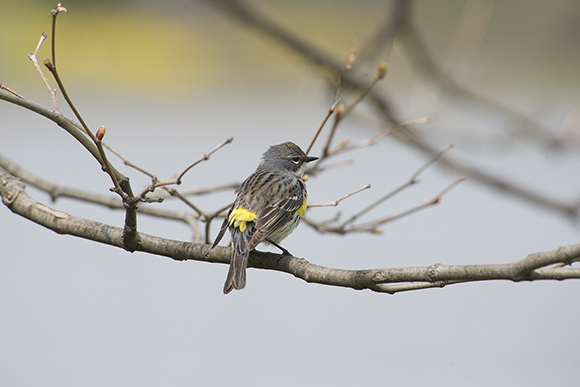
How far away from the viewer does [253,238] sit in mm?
4043

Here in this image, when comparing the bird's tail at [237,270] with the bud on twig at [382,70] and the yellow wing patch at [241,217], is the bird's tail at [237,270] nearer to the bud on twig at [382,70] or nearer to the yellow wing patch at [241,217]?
the yellow wing patch at [241,217]

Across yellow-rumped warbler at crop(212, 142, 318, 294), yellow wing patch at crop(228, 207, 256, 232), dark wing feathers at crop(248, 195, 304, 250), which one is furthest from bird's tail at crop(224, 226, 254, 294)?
yellow wing patch at crop(228, 207, 256, 232)

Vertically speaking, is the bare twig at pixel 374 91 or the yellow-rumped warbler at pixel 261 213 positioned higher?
the bare twig at pixel 374 91

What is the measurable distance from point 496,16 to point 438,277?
18.3 m

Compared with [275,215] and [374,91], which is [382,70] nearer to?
[374,91]

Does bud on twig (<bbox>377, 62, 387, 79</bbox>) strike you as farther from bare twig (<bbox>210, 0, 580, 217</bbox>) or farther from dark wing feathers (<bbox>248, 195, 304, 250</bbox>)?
dark wing feathers (<bbox>248, 195, 304, 250</bbox>)

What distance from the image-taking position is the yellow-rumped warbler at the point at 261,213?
12.5 feet

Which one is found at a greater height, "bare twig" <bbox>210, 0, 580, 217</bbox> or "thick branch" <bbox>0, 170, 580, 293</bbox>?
"bare twig" <bbox>210, 0, 580, 217</bbox>

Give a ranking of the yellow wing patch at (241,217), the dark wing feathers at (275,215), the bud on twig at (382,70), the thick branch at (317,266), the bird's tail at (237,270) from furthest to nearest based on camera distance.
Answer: the yellow wing patch at (241,217) → the dark wing feathers at (275,215) → the bud on twig at (382,70) → the bird's tail at (237,270) → the thick branch at (317,266)

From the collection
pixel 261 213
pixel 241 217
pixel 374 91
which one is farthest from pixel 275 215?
pixel 374 91

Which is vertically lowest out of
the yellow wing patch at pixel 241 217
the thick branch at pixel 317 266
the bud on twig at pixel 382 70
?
the thick branch at pixel 317 266

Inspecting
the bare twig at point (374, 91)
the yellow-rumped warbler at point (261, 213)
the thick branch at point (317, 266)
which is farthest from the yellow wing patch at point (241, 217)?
the bare twig at point (374, 91)

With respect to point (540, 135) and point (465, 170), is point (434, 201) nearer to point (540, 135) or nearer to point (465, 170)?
point (465, 170)

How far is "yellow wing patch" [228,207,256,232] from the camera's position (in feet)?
14.5
